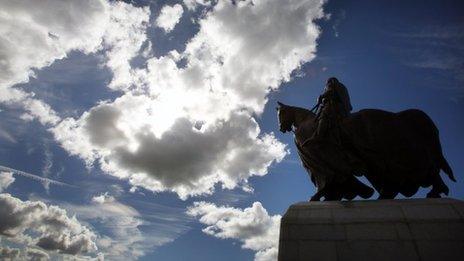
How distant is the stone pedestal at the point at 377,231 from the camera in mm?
7641

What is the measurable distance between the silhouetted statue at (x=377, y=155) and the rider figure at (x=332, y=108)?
0.11ft

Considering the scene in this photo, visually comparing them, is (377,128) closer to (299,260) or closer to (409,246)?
(409,246)

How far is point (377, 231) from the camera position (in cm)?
816

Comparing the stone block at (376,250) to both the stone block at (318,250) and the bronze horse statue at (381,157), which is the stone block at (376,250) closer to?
the stone block at (318,250)

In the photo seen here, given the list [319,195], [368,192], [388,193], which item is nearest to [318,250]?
[319,195]

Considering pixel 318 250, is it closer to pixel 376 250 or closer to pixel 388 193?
pixel 376 250

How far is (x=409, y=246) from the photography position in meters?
7.72

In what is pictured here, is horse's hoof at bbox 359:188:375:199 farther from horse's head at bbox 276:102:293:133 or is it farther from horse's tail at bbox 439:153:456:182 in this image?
horse's head at bbox 276:102:293:133

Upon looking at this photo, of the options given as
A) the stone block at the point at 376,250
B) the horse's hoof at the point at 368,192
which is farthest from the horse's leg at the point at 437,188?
the stone block at the point at 376,250

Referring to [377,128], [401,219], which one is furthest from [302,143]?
[401,219]

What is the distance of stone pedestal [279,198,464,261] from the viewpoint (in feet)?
25.1

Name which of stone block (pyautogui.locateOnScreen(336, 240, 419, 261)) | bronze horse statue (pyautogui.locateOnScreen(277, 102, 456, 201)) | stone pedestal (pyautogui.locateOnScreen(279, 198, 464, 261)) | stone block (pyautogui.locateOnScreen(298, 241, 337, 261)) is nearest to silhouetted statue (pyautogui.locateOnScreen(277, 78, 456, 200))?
bronze horse statue (pyautogui.locateOnScreen(277, 102, 456, 201))

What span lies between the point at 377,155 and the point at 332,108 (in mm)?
2014

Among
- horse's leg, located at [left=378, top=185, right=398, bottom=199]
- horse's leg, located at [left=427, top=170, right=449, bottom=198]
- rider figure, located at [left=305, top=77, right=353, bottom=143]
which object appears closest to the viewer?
horse's leg, located at [left=427, top=170, right=449, bottom=198]
